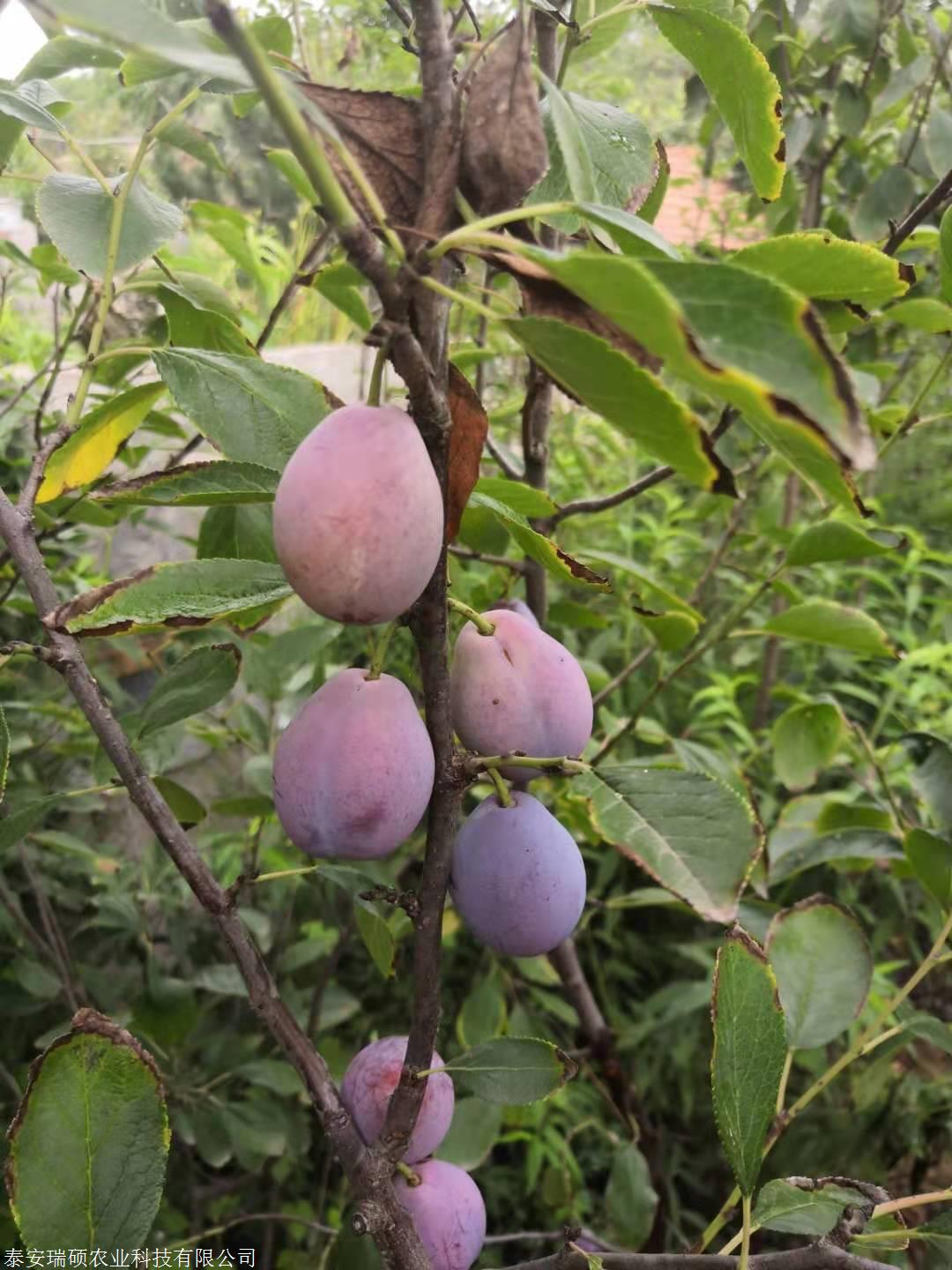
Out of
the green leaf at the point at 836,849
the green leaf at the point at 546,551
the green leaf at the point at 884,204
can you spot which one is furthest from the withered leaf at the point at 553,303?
the green leaf at the point at 884,204

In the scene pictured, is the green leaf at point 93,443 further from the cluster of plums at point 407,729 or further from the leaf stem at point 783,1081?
the leaf stem at point 783,1081

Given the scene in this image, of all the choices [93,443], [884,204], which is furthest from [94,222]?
[884,204]

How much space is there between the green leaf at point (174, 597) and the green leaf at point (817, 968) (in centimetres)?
39

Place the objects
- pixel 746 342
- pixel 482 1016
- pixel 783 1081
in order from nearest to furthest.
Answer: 1. pixel 746 342
2. pixel 783 1081
3. pixel 482 1016

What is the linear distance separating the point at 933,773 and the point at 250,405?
1.68 feet

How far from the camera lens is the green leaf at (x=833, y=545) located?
65cm

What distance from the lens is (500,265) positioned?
0.26 meters

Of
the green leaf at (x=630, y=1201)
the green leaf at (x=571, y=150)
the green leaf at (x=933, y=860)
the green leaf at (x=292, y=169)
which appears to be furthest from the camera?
the green leaf at (x=630, y=1201)

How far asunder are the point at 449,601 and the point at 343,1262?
33 centimetres

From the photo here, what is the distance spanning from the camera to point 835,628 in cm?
70

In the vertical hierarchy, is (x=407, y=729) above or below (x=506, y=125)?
below

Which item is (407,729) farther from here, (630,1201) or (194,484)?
(630,1201)

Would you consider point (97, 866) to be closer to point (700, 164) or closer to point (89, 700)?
point (89, 700)

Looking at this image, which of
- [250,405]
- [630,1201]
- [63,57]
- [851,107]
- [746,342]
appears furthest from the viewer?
[851,107]
